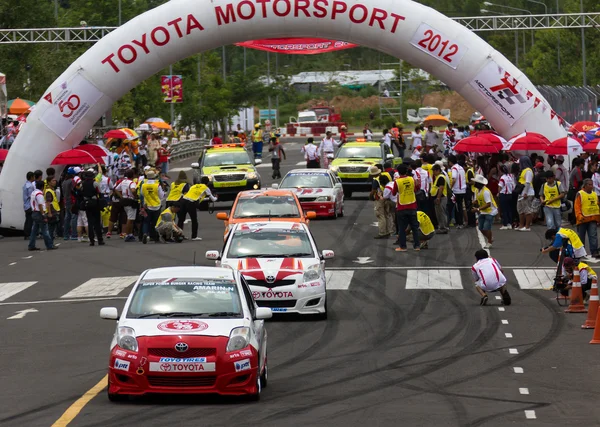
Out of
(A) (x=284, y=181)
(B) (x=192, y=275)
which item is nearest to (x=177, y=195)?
(A) (x=284, y=181)

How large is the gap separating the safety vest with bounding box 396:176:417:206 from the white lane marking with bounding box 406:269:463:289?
110 inches

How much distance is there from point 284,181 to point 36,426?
2439cm

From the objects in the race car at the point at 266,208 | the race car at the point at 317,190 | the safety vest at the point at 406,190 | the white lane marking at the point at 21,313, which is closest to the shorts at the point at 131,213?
the race car at the point at 317,190

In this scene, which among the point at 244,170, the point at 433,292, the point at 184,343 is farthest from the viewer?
the point at 244,170

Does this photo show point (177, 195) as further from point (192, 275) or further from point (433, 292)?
point (192, 275)

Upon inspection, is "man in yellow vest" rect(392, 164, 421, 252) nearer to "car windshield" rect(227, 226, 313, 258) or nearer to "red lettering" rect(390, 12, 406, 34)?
"red lettering" rect(390, 12, 406, 34)

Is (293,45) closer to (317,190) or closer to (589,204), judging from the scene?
(317,190)

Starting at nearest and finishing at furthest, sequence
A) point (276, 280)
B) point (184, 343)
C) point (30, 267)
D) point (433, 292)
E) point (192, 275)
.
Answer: point (184, 343)
point (192, 275)
point (276, 280)
point (433, 292)
point (30, 267)

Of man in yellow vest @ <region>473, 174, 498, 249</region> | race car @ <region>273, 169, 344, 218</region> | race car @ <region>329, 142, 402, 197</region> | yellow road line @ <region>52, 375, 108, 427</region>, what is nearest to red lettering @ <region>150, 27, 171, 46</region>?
race car @ <region>273, 169, 344, 218</region>

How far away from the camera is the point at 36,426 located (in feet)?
38.3

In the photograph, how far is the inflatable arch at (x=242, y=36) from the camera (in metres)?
33.1

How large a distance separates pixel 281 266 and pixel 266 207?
766 cm

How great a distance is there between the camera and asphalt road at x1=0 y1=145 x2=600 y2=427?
12.4m

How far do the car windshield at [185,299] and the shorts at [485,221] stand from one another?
14.2 m
